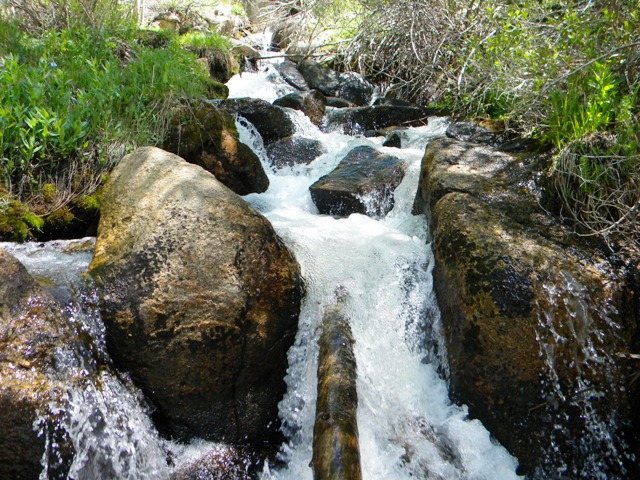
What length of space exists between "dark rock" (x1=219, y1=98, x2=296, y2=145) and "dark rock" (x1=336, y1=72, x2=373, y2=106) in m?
3.13

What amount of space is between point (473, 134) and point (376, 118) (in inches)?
102

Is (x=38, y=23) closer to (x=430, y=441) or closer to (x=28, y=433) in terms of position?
(x=28, y=433)

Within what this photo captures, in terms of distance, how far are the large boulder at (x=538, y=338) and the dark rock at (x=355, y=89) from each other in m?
7.01

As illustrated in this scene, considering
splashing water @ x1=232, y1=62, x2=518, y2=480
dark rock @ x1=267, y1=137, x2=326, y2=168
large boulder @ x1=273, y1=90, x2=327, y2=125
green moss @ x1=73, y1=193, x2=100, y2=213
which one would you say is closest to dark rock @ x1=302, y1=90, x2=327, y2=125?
large boulder @ x1=273, y1=90, x2=327, y2=125

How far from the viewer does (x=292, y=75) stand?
10336 mm

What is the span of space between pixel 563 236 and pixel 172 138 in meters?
3.71

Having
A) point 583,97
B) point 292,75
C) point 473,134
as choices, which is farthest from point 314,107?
point 583,97

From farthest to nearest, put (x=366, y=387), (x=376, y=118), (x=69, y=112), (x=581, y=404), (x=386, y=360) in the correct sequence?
(x=376, y=118), (x=69, y=112), (x=386, y=360), (x=366, y=387), (x=581, y=404)

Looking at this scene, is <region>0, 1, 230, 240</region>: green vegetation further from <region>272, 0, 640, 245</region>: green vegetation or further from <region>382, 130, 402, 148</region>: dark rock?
<region>272, 0, 640, 245</region>: green vegetation

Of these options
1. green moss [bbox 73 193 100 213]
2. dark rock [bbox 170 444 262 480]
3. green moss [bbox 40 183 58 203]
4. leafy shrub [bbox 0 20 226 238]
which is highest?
leafy shrub [bbox 0 20 226 238]

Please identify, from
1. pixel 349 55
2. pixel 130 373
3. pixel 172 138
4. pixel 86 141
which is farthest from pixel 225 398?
pixel 349 55

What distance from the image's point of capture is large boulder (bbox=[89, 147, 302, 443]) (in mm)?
2707

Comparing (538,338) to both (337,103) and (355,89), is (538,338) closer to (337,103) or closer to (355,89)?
(337,103)

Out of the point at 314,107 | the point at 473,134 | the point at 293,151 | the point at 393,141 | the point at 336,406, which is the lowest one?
the point at 293,151
